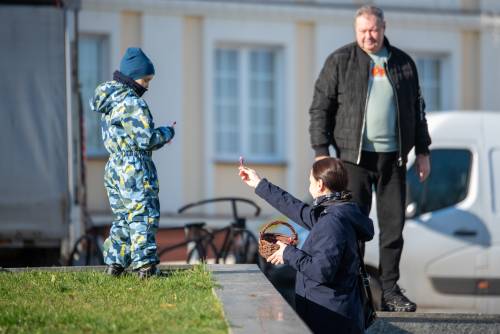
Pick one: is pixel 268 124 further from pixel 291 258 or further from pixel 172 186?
pixel 291 258

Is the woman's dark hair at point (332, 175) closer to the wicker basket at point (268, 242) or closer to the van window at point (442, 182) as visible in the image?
the wicker basket at point (268, 242)

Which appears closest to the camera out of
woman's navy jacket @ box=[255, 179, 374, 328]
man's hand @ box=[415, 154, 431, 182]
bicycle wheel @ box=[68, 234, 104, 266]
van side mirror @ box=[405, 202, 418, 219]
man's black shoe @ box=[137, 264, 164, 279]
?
woman's navy jacket @ box=[255, 179, 374, 328]

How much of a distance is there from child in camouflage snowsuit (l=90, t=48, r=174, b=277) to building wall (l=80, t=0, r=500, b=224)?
1203 cm

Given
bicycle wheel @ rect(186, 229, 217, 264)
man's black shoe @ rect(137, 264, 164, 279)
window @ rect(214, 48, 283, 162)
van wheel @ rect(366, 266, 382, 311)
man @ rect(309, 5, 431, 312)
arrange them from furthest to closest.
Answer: window @ rect(214, 48, 283, 162) < bicycle wheel @ rect(186, 229, 217, 264) < van wheel @ rect(366, 266, 382, 311) < man @ rect(309, 5, 431, 312) < man's black shoe @ rect(137, 264, 164, 279)

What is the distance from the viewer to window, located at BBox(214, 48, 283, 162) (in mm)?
21219

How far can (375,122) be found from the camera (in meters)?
8.50

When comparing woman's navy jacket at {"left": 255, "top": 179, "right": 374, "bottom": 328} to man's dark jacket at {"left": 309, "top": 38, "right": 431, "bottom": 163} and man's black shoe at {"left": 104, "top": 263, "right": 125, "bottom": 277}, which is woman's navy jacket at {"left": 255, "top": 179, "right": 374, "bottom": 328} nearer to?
man's black shoe at {"left": 104, "top": 263, "right": 125, "bottom": 277}

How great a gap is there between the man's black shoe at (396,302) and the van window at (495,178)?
3.76m

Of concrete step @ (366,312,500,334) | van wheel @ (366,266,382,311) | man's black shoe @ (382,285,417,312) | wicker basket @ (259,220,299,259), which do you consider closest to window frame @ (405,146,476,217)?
van wheel @ (366,266,382,311)

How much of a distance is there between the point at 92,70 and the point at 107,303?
45.6ft

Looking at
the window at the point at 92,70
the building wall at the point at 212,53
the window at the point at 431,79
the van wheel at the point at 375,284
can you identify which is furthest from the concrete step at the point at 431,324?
the window at the point at 431,79

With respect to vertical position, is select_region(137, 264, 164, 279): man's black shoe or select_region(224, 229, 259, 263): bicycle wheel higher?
select_region(137, 264, 164, 279): man's black shoe

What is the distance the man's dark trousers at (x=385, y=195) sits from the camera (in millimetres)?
8500

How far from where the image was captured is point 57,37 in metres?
11.0
